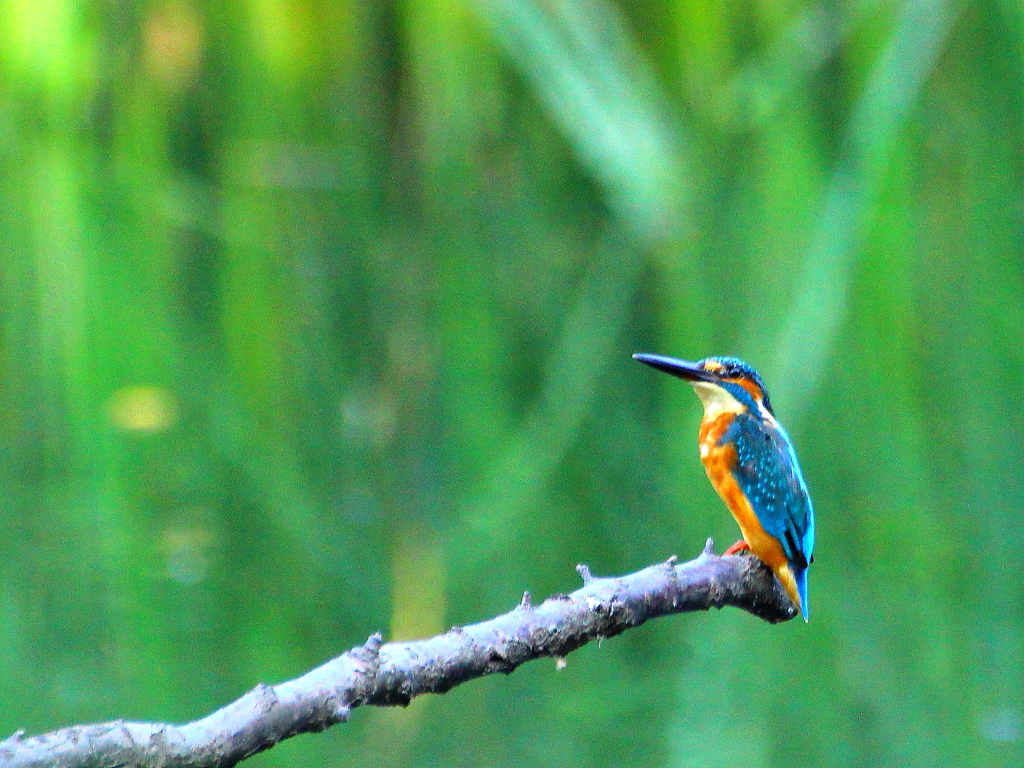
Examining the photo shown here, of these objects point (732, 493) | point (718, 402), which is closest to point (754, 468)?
point (732, 493)

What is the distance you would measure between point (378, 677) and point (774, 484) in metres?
0.77

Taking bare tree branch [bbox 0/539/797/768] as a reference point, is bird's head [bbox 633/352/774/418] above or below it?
above

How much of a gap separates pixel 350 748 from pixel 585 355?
79.8 inches

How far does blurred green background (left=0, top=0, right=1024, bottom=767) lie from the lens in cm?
385

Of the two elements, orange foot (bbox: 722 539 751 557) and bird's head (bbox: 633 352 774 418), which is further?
bird's head (bbox: 633 352 774 418)

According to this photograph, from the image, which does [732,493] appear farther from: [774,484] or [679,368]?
[679,368]

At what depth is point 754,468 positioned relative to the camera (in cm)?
173

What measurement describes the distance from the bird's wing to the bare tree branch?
0.19 meters

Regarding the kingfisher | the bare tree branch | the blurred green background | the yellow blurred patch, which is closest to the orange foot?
the kingfisher

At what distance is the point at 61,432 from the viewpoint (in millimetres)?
5000

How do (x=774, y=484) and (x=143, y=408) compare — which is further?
(x=143, y=408)

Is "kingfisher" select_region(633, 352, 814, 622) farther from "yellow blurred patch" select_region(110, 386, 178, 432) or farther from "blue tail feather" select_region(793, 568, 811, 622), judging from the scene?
"yellow blurred patch" select_region(110, 386, 178, 432)

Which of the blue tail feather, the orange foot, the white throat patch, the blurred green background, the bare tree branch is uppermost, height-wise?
the blurred green background

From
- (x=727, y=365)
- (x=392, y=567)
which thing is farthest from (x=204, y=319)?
(x=727, y=365)
